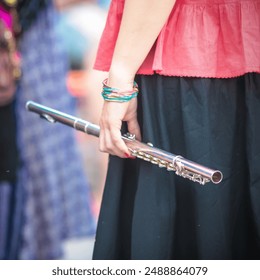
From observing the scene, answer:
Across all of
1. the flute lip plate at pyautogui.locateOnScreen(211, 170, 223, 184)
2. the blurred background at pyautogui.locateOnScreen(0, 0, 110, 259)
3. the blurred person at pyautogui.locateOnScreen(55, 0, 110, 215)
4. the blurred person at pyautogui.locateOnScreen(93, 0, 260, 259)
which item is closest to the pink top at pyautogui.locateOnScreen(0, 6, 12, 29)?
the blurred background at pyautogui.locateOnScreen(0, 0, 110, 259)

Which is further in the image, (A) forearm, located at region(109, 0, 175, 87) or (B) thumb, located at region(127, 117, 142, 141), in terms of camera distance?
(B) thumb, located at region(127, 117, 142, 141)

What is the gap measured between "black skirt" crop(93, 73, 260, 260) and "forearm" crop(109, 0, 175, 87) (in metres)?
0.08

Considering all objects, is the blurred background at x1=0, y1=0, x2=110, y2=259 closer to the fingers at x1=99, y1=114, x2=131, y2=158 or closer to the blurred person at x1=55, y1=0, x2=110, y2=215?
the blurred person at x1=55, y1=0, x2=110, y2=215

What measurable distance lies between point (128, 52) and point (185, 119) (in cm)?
17

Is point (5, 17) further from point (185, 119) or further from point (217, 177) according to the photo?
point (217, 177)

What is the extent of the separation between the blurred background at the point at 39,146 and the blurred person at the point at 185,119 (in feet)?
2.21

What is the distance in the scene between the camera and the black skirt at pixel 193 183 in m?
1.07

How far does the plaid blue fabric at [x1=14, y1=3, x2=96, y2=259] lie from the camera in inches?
70.7

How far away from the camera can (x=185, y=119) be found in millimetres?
1068

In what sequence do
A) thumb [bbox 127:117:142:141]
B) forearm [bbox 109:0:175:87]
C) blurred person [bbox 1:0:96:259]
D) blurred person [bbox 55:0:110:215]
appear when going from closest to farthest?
1. forearm [bbox 109:0:175:87]
2. thumb [bbox 127:117:142:141]
3. blurred person [bbox 1:0:96:259]
4. blurred person [bbox 55:0:110:215]

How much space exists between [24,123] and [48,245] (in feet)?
1.45
